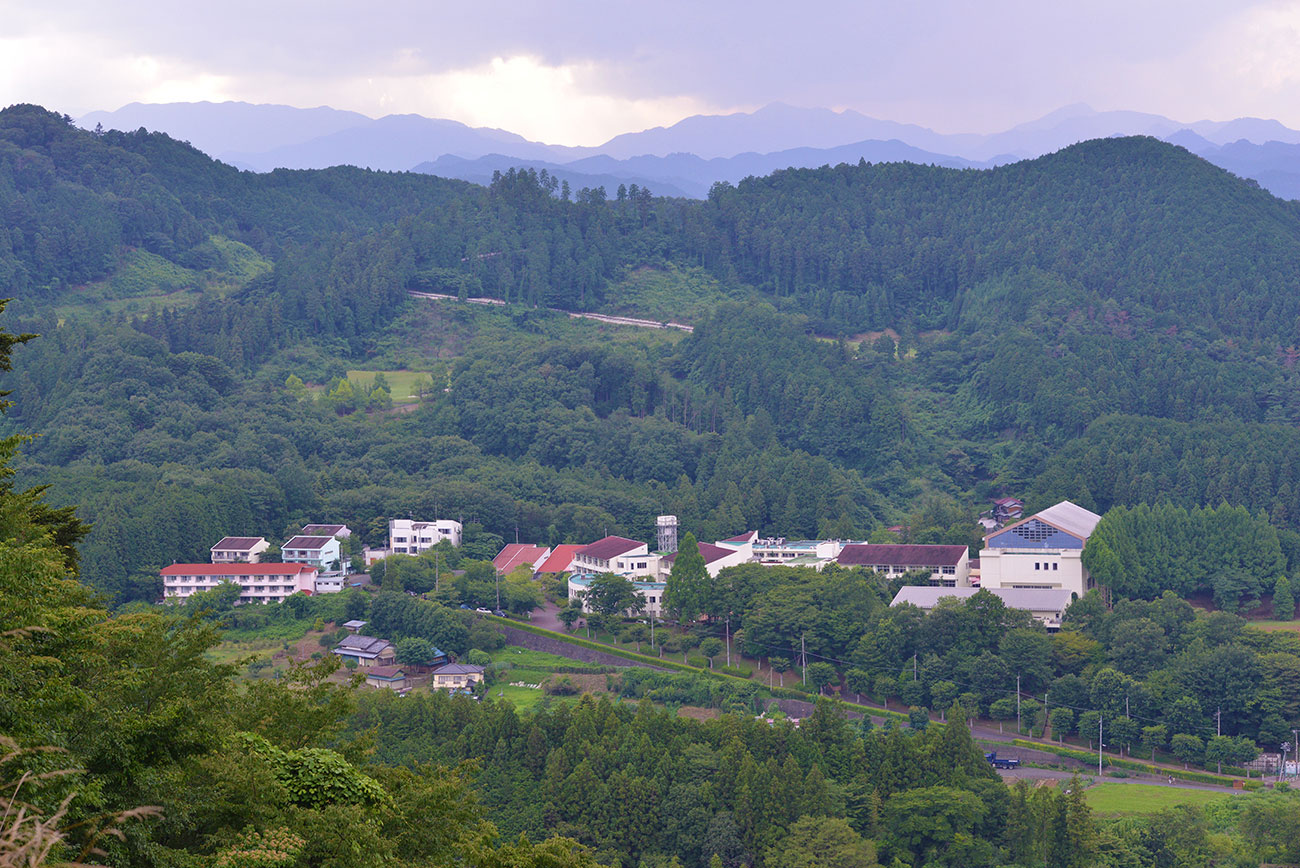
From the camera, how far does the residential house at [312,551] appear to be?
4319 centimetres

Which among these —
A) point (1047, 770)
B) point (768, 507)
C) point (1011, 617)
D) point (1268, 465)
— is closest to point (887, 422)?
point (768, 507)

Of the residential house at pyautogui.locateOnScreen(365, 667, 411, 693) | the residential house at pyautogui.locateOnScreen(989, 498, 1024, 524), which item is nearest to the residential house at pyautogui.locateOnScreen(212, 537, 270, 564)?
the residential house at pyautogui.locateOnScreen(365, 667, 411, 693)

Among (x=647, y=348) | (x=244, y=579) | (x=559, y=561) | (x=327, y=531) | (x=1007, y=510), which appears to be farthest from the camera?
(x=647, y=348)

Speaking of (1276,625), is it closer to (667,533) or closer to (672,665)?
(672,665)

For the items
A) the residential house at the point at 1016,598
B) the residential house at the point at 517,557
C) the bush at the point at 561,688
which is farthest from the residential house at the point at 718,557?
the bush at the point at 561,688

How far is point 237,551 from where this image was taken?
1702 inches

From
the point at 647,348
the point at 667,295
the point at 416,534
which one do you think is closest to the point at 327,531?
the point at 416,534

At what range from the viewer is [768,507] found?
163 ft

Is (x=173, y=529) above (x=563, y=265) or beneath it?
beneath

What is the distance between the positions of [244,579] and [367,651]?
6947 millimetres

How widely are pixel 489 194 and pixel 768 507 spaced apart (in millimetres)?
40477

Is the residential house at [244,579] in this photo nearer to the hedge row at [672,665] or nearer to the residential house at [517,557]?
the residential house at [517,557]

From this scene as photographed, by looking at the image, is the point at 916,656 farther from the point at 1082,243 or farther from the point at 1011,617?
the point at 1082,243

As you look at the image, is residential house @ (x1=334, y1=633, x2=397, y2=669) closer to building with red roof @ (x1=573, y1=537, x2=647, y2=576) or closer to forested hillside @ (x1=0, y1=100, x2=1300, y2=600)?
building with red roof @ (x1=573, y1=537, x2=647, y2=576)
